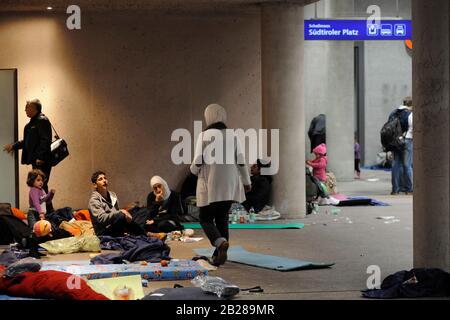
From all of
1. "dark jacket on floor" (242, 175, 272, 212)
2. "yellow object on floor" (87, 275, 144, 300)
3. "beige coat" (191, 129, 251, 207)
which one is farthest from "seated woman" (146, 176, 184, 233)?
"yellow object on floor" (87, 275, 144, 300)

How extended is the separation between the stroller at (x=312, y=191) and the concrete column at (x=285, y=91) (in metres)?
0.82

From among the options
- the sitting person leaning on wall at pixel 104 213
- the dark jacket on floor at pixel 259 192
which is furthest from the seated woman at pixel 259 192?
→ the sitting person leaning on wall at pixel 104 213

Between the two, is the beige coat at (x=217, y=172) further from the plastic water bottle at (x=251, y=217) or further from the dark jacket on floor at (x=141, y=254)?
the plastic water bottle at (x=251, y=217)

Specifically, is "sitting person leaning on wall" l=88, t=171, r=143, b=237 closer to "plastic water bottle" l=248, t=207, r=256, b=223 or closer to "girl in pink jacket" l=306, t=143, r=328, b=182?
"plastic water bottle" l=248, t=207, r=256, b=223

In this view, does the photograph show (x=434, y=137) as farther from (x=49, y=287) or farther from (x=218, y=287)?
(x=49, y=287)

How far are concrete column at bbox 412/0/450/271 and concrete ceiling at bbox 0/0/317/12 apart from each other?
627 centimetres

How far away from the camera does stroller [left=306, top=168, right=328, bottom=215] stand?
16536 mm

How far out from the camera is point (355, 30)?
19625mm

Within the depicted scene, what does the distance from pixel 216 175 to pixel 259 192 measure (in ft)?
16.4

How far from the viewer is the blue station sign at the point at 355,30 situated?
749 inches

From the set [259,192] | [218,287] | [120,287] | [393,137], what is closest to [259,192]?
[259,192]

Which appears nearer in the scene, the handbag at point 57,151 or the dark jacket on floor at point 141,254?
the dark jacket on floor at point 141,254

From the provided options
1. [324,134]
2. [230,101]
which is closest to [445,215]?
[230,101]
